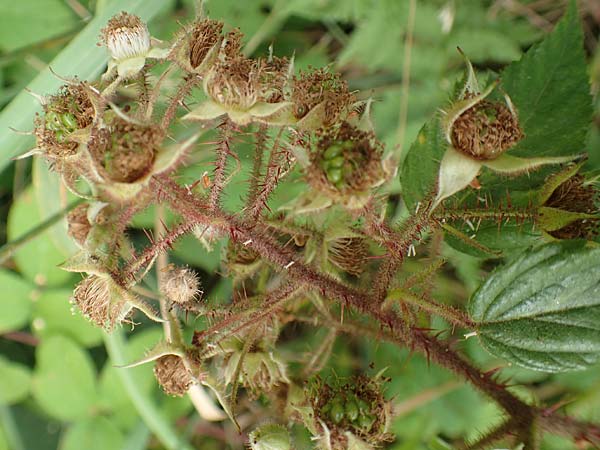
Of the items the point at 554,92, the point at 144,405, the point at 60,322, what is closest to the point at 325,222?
the point at 554,92

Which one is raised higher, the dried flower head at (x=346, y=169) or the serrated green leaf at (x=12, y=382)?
the dried flower head at (x=346, y=169)

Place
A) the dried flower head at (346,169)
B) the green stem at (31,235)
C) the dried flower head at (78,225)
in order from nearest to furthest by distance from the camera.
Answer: the dried flower head at (346,169) → the dried flower head at (78,225) → the green stem at (31,235)

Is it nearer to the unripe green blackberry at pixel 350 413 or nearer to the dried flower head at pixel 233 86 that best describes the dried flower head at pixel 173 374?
the unripe green blackberry at pixel 350 413

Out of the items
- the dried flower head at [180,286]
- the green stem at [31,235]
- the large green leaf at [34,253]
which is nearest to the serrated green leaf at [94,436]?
the large green leaf at [34,253]

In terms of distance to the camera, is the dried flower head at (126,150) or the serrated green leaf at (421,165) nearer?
the dried flower head at (126,150)

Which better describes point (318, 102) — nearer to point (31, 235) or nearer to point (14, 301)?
point (31, 235)

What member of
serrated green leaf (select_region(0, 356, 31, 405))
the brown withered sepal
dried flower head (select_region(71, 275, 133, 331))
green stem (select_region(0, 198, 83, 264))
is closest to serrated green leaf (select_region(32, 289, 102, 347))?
serrated green leaf (select_region(0, 356, 31, 405))

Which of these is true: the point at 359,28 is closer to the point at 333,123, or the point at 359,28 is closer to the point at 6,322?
the point at 333,123
